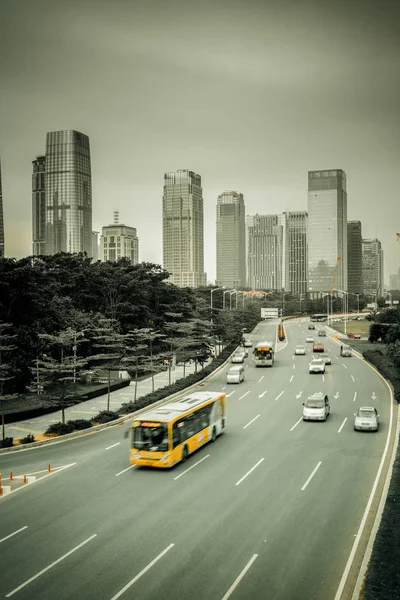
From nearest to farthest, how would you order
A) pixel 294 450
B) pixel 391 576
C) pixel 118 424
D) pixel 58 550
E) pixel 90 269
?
pixel 391 576 < pixel 58 550 < pixel 294 450 < pixel 118 424 < pixel 90 269

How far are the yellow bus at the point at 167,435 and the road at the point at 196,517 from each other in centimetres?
64

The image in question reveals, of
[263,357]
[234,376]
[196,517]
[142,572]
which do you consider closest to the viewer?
[142,572]

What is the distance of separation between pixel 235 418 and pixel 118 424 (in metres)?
7.83

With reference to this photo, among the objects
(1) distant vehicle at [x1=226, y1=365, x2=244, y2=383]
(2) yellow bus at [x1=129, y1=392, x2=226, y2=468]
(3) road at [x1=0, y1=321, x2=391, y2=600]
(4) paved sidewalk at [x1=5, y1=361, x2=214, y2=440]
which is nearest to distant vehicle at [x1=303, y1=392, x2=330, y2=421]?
(3) road at [x1=0, y1=321, x2=391, y2=600]

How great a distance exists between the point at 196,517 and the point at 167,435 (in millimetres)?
5705

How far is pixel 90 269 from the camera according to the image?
7550cm

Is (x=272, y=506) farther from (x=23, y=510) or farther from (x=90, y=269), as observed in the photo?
(x=90, y=269)

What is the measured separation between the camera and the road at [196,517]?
49.8ft

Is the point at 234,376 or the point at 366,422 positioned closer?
the point at 366,422

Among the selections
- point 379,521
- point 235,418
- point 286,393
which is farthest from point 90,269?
point 379,521

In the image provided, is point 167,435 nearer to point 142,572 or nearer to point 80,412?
point 142,572

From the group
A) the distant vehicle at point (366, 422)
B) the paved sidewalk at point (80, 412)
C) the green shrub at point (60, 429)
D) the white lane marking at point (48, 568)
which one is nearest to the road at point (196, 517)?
the white lane marking at point (48, 568)

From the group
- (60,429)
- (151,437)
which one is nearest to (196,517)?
(151,437)

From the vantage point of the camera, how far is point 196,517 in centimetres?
1981
